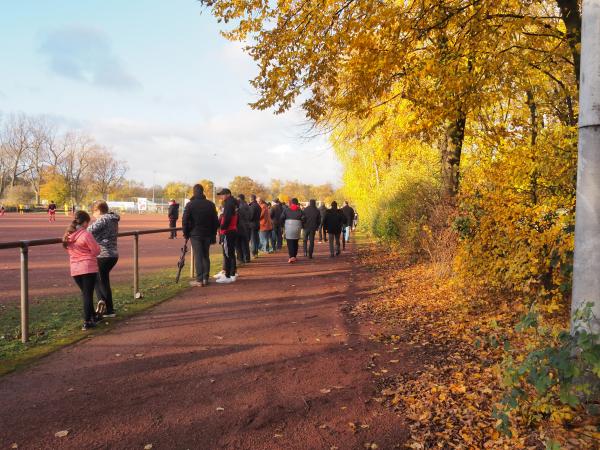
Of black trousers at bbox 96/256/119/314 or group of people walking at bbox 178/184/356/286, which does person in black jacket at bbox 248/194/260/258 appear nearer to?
group of people walking at bbox 178/184/356/286

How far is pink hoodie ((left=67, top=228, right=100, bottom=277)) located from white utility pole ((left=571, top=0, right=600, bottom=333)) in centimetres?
531

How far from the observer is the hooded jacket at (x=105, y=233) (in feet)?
22.7

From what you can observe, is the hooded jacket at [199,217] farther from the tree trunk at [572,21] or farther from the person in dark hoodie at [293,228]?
the tree trunk at [572,21]

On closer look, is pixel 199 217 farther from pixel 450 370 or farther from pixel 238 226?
pixel 450 370

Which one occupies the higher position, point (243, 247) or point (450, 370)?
point (243, 247)

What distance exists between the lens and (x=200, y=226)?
9.62m

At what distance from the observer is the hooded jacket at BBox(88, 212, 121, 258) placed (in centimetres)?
692

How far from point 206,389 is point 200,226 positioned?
5.66m

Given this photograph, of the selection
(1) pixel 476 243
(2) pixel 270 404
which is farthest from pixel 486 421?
(1) pixel 476 243

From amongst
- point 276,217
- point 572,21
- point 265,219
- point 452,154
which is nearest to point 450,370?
point 572,21

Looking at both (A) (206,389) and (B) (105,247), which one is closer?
(A) (206,389)

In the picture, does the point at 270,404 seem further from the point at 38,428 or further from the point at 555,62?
the point at 555,62

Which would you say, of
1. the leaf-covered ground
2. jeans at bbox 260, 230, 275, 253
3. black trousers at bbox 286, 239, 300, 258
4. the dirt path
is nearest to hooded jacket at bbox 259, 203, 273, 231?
jeans at bbox 260, 230, 275, 253

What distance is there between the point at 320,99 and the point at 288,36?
243 centimetres
